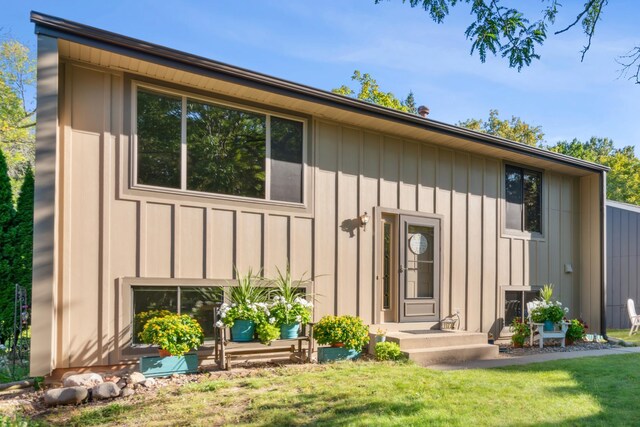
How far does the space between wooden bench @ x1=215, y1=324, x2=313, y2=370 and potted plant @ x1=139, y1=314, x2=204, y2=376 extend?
1.17 feet

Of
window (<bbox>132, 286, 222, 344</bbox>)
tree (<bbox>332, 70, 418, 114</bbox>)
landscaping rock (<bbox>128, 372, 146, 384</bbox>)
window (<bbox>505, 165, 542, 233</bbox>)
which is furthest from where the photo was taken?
tree (<bbox>332, 70, 418, 114</bbox>)

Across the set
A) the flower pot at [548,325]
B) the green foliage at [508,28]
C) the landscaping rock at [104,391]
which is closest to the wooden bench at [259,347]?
the landscaping rock at [104,391]

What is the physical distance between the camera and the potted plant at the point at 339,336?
6.32 m

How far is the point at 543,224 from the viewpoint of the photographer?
32.9ft

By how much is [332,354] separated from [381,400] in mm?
2013

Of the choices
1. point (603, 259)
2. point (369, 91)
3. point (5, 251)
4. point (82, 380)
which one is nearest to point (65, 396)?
point (82, 380)

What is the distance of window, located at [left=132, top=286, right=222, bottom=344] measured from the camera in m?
5.71

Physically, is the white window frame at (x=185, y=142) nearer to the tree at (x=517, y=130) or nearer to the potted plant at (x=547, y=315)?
the potted plant at (x=547, y=315)

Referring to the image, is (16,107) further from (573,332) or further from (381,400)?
(573,332)

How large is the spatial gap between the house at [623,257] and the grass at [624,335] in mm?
841

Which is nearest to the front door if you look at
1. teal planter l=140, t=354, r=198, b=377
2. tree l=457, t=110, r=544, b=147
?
teal planter l=140, t=354, r=198, b=377

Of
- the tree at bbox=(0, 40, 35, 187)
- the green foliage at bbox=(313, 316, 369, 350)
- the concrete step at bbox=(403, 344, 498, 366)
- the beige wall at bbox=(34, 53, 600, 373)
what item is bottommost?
the concrete step at bbox=(403, 344, 498, 366)

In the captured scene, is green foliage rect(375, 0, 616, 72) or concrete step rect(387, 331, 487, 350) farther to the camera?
concrete step rect(387, 331, 487, 350)

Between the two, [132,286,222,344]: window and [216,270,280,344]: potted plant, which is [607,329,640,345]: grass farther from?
[132,286,222,344]: window
